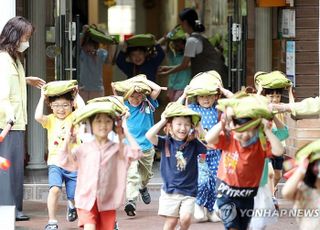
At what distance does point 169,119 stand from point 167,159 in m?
0.37

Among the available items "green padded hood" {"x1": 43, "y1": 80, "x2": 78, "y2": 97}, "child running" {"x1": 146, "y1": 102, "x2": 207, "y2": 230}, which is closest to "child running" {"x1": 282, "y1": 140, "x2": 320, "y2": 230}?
"child running" {"x1": 146, "y1": 102, "x2": 207, "y2": 230}

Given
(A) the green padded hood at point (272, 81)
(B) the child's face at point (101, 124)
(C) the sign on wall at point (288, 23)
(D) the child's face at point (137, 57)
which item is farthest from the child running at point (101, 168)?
(D) the child's face at point (137, 57)

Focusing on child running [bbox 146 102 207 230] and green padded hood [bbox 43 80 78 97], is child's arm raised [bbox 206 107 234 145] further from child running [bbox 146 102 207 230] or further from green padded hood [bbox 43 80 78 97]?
green padded hood [bbox 43 80 78 97]

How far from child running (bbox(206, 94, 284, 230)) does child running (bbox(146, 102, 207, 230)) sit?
0.72m

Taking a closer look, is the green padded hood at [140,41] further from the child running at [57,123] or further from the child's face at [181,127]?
the child's face at [181,127]

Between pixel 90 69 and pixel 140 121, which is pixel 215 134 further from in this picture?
pixel 90 69

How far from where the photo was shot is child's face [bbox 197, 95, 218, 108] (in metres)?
11.0

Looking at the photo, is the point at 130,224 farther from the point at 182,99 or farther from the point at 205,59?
the point at 205,59

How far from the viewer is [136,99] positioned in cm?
1165

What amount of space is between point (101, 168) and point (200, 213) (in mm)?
2728

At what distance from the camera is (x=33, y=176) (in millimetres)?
13578

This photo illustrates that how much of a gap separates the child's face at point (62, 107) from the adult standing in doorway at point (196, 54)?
515 centimetres

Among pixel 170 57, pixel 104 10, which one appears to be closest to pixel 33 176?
pixel 170 57

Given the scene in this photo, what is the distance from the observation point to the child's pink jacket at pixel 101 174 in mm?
8805
